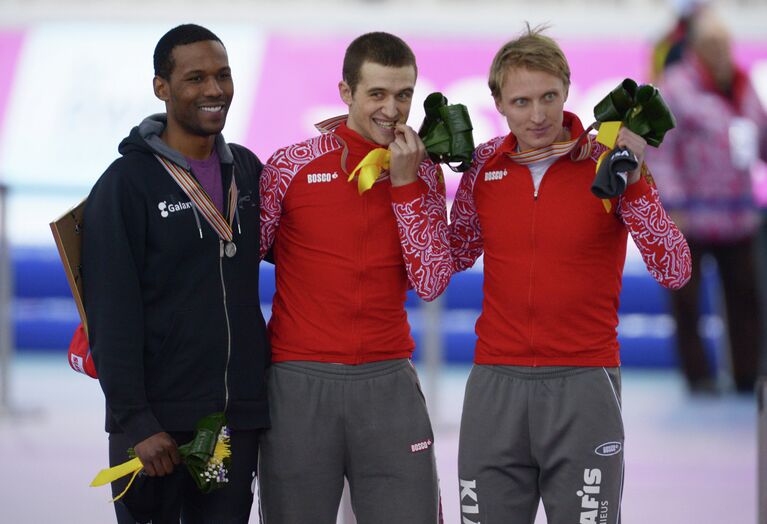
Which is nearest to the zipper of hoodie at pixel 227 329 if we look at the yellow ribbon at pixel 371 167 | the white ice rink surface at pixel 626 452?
the yellow ribbon at pixel 371 167

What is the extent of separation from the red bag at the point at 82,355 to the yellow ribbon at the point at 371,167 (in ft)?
2.53

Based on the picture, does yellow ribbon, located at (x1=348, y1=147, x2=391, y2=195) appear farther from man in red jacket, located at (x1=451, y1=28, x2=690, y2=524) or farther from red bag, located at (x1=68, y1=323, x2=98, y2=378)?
red bag, located at (x1=68, y1=323, x2=98, y2=378)

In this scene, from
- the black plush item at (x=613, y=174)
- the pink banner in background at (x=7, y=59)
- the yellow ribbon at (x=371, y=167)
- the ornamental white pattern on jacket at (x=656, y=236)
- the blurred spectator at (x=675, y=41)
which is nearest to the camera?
the black plush item at (x=613, y=174)

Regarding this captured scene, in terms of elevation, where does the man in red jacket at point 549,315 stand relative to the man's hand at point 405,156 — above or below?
below

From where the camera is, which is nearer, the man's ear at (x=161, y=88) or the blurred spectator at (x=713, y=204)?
the man's ear at (x=161, y=88)

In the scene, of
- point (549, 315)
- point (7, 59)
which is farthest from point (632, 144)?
point (7, 59)

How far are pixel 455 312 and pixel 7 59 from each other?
400 centimetres

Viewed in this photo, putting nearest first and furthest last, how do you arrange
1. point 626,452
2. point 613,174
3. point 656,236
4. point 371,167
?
point 613,174 < point 656,236 < point 371,167 < point 626,452

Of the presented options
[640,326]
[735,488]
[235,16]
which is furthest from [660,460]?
[235,16]

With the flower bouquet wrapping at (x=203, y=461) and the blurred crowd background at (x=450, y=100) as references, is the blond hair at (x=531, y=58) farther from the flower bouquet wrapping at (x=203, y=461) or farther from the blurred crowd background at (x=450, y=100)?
the blurred crowd background at (x=450, y=100)

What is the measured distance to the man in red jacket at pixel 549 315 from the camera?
9.43 feet

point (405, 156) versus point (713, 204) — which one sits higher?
point (713, 204)

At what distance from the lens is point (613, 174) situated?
2.74m

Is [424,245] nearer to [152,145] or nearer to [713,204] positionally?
[152,145]
